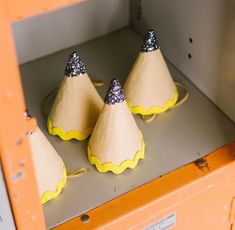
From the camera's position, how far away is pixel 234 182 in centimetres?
76

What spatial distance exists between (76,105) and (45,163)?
0.34 ft

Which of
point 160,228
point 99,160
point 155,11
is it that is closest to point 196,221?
point 160,228

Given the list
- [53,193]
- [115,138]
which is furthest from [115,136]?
[53,193]

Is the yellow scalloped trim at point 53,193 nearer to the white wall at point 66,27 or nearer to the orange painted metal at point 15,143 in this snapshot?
the orange painted metal at point 15,143

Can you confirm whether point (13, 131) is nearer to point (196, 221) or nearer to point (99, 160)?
point (99, 160)

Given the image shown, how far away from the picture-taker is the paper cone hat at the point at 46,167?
66 cm

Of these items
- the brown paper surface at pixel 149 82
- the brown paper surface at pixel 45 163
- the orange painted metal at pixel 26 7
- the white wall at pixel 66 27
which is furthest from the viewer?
the white wall at pixel 66 27

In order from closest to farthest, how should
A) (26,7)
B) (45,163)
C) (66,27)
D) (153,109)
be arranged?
(26,7) < (45,163) < (153,109) < (66,27)

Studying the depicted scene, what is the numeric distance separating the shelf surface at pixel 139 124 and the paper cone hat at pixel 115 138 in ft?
0.06

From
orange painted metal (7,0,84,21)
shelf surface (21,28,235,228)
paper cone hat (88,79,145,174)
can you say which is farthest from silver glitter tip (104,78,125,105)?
orange painted metal (7,0,84,21)

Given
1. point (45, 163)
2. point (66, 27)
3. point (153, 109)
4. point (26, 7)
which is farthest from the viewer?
point (66, 27)

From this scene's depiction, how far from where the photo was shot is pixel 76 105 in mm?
740

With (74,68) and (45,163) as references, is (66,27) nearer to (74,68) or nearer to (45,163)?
(74,68)

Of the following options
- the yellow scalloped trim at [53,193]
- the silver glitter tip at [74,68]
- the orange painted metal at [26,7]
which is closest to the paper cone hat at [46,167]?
the yellow scalloped trim at [53,193]
